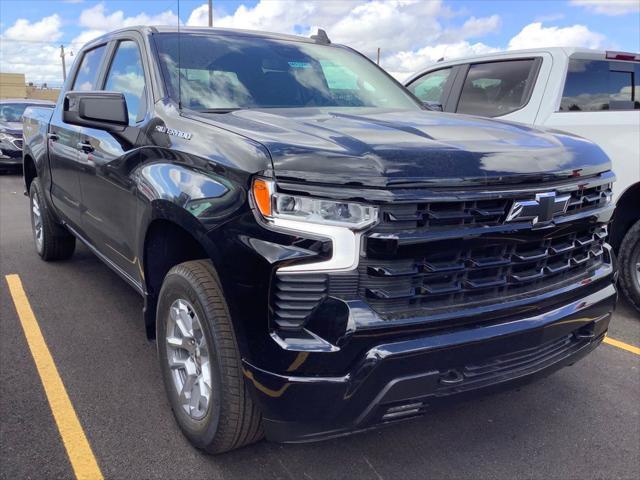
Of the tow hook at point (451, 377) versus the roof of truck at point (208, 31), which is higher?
the roof of truck at point (208, 31)

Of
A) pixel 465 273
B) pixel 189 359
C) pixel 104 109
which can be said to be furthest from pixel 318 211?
pixel 104 109

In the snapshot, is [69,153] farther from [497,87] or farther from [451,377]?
[497,87]

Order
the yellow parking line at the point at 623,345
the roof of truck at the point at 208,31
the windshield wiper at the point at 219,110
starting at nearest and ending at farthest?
the windshield wiper at the point at 219,110, the roof of truck at the point at 208,31, the yellow parking line at the point at 623,345

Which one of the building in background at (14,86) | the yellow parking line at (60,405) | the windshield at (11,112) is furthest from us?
the building in background at (14,86)

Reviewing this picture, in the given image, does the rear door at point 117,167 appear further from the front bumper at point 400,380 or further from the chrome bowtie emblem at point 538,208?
the chrome bowtie emblem at point 538,208

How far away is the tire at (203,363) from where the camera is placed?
2.25 metres

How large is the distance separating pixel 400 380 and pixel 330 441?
941mm

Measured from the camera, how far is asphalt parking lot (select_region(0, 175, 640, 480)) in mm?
2545

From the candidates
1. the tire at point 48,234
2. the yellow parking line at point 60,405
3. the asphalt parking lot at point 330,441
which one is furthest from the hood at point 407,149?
the tire at point 48,234

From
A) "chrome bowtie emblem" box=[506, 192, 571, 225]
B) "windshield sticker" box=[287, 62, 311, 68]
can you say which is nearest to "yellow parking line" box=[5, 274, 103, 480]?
"chrome bowtie emblem" box=[506, 192, 571, 225]

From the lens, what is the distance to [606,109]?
481 centimetres

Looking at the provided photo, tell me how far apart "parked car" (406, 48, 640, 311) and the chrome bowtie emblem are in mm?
1848

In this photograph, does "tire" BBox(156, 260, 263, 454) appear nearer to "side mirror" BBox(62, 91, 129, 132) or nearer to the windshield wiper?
the windshield wiper

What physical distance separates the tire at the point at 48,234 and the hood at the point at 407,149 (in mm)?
3324
